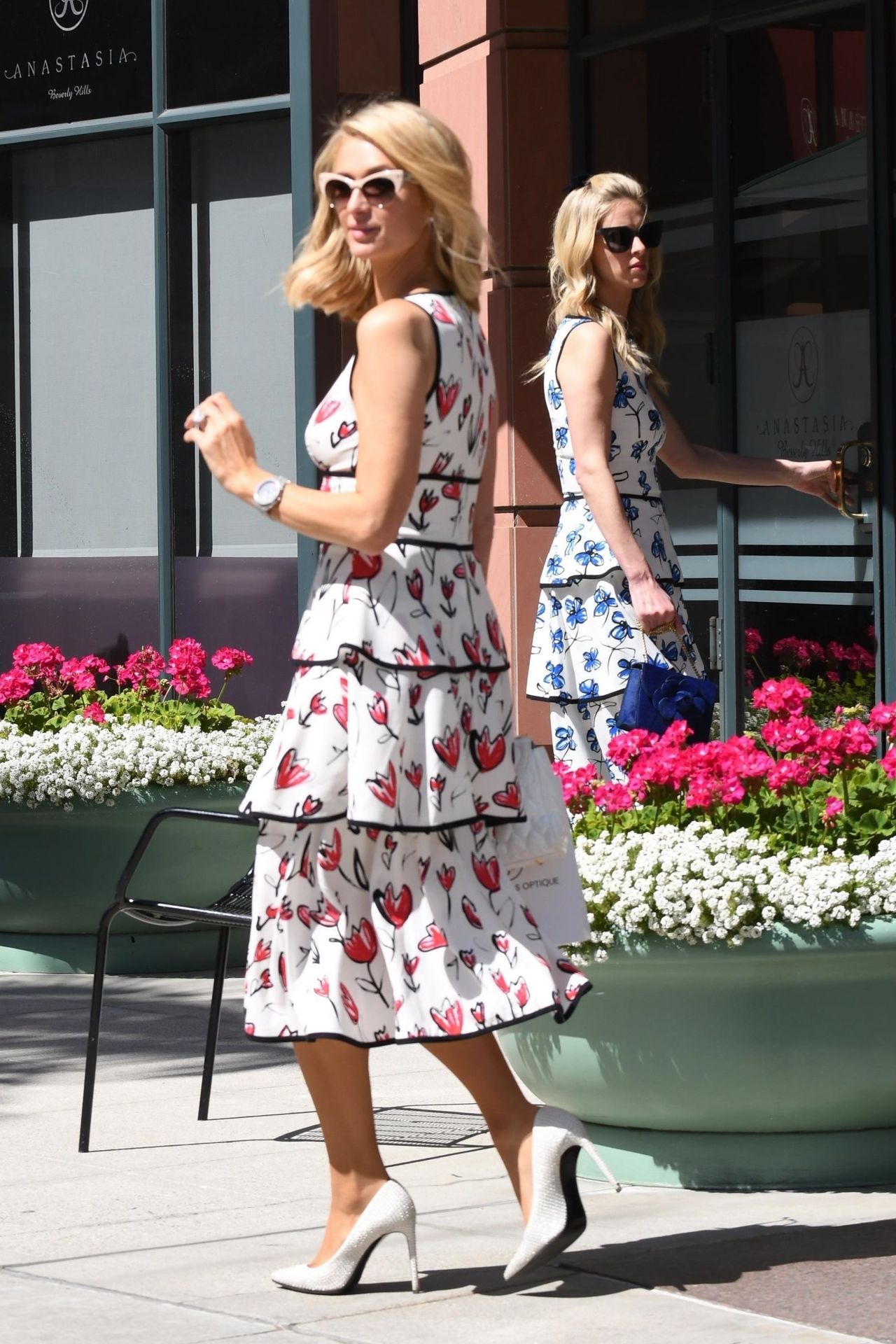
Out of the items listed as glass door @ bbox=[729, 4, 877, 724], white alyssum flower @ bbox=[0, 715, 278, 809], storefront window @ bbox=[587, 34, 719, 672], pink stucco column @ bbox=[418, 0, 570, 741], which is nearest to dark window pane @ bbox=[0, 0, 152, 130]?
pink stucco column @ bbox=[418, 0, 570, 741]

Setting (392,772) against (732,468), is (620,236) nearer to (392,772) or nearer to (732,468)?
(732,468)

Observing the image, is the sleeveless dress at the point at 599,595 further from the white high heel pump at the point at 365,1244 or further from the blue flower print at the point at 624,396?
the white high heel pump at the point at 365,1244

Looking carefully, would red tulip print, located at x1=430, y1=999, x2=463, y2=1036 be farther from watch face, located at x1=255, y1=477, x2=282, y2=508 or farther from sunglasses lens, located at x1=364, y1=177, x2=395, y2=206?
sunglasses lens, located at x1=364, y1=177, x2=395, y2=206

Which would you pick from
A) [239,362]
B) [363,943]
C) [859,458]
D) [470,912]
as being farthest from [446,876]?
[239,362]

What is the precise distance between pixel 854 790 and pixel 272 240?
593 cm

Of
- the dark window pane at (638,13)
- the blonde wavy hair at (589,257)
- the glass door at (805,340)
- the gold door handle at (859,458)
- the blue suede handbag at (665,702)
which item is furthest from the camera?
the dark window pane at (638,13)

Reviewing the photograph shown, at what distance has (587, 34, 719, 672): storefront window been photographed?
840 centimetres

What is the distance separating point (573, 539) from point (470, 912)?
1834 millimetres

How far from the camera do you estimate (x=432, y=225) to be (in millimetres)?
3908

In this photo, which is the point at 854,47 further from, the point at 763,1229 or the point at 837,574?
the point at 763,1229

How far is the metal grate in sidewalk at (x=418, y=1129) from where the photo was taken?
503cm

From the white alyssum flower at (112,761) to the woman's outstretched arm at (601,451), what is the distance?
257cm

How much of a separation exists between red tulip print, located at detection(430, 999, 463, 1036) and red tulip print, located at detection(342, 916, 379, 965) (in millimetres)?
147

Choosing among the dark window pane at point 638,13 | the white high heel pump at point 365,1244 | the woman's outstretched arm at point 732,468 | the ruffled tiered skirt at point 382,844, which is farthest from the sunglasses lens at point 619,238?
the dark window pane at point 638,13
